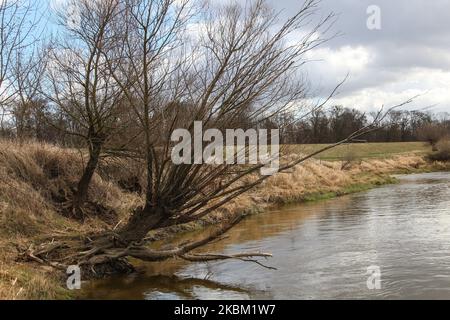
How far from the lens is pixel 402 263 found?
1134 centimetres

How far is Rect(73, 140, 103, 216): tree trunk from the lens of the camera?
46.7 ft

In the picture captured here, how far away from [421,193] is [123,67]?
19.6 metres

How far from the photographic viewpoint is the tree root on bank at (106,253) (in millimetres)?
10906

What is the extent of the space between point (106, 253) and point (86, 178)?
432 cm

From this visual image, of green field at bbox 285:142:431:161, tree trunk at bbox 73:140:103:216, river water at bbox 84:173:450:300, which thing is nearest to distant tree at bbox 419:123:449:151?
green field at bbox 285:142:431:161

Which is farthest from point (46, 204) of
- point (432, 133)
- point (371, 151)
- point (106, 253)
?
point (432, 133)

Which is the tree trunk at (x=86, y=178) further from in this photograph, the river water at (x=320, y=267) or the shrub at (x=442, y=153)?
the shrub at (x=442, y=153)

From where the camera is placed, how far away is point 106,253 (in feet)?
37.1

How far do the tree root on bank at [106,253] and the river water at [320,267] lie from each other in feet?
1.27

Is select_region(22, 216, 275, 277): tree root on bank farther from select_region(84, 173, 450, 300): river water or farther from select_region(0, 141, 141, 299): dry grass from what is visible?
select_region(0, 141, 141, 299): dry grass

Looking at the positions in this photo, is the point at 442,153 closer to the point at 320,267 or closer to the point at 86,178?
the point at 86,178

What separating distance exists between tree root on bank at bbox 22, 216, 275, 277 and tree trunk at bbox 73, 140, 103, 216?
3.13 meters

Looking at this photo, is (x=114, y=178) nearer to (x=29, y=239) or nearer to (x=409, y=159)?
(x=29, y=239)
